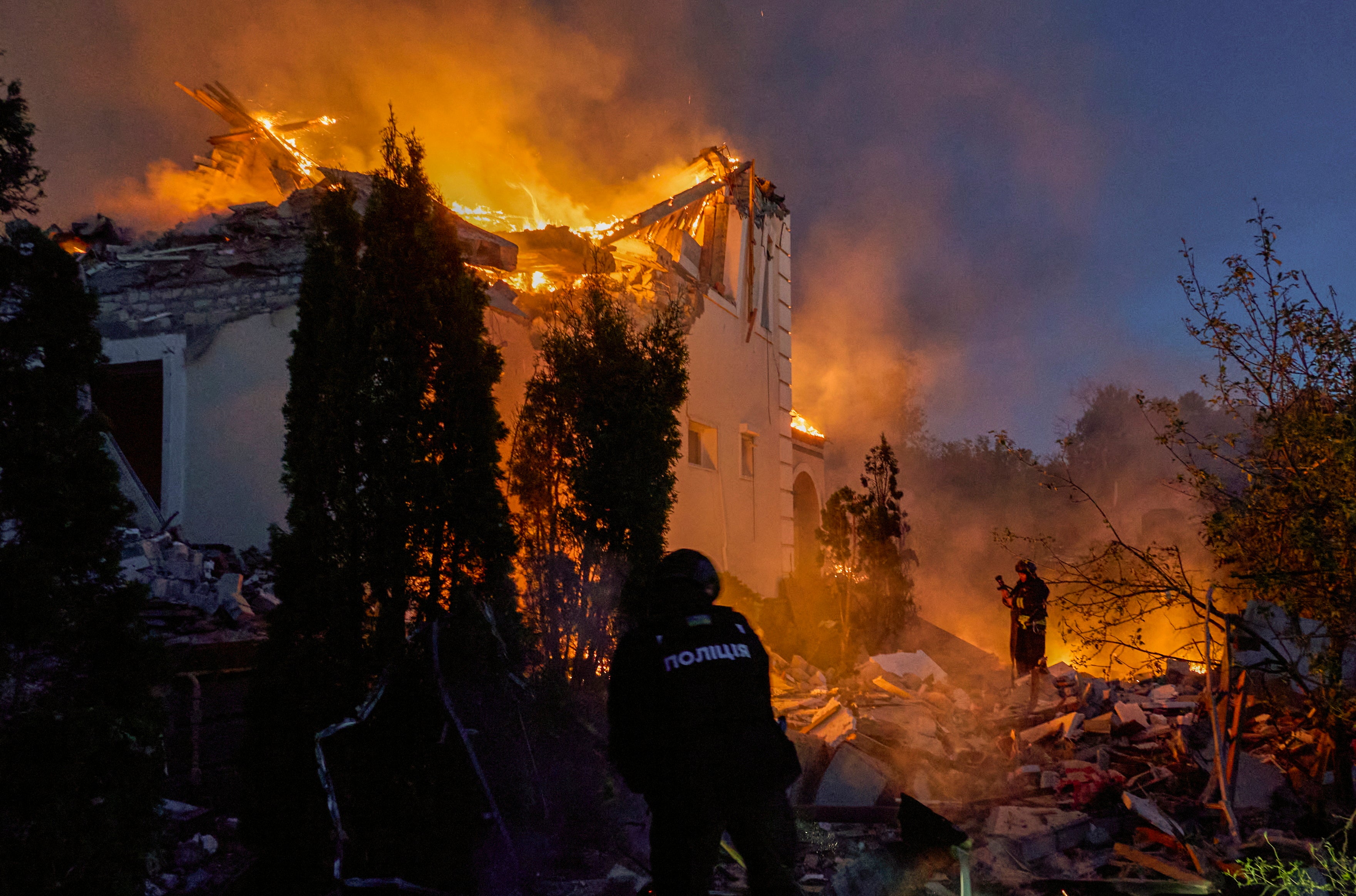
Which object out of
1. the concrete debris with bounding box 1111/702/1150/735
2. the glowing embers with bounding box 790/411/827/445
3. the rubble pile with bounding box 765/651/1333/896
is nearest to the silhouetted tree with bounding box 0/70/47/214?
the rubble pile with bounding box 765/651/1333/896

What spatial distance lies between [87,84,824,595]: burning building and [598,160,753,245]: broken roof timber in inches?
1.4

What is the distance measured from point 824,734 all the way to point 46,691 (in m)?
6.46

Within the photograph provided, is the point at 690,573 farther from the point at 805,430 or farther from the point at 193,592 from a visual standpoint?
the point at 805,430

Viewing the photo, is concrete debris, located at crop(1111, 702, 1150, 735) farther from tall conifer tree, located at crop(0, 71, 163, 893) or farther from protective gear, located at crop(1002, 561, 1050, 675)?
tall conifer tree, located at crop(0, 71, 163, 893)

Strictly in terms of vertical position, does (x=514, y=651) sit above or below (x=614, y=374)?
below

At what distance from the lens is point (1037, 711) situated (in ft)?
29.6

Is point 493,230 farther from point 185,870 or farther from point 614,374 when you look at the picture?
point 185,870

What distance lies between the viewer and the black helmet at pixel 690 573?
327 centimetres

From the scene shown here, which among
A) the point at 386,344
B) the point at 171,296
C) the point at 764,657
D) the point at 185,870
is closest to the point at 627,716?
the point at 764,657

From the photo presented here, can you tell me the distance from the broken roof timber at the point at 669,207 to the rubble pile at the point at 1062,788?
23.6 ft

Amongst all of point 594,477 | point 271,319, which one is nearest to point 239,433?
point 271,319

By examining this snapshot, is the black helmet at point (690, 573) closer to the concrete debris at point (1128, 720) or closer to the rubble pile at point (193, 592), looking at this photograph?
the rubble pile at point (193, 592)

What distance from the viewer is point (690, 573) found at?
329 cm

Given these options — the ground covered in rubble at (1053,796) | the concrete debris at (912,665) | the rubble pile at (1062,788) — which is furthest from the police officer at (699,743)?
the concrete debris at (912,665)
